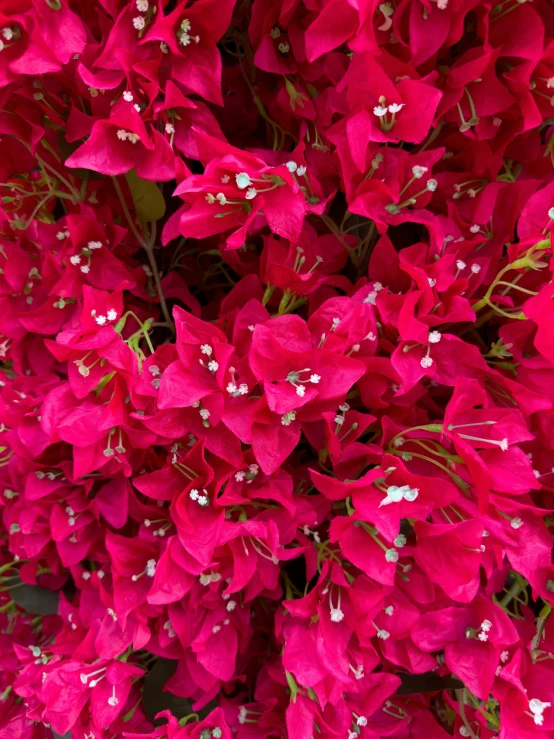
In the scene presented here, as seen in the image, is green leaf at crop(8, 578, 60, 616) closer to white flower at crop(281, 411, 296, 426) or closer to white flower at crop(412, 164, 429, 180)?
white flower at crop(281, 411, 296, 426)

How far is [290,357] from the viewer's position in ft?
1.40

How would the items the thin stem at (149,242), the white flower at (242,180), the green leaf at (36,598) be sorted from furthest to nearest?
1. the green leaf at (36,598)
2. the thin stem at (149,242)
3. the white flower at (242,180)

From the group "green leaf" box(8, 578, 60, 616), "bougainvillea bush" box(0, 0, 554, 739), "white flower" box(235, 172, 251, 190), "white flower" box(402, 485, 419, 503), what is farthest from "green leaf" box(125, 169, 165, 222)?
"green leaf" box(8, 578, 60, 616)

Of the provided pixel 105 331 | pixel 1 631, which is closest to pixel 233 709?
pixel 1 631

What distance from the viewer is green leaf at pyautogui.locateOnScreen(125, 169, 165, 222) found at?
19.3 inches

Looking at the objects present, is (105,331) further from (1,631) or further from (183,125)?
(1,631)

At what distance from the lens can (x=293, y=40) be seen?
475mm

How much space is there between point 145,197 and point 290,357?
206mm

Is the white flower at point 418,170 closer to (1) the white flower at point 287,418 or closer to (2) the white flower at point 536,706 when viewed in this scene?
(1) the white flower at point 287,418

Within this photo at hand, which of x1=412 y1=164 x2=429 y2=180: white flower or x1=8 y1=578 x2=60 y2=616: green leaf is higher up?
x1=412 y1=164 x2=429 y2=180: white flower

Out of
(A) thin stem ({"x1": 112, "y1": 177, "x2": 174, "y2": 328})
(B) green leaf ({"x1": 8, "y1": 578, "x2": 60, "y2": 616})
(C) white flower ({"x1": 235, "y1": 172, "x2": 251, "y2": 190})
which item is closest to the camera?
(C) white flower ({"x1": 235, "y1": 172, "x2": 251, "y2": 190})

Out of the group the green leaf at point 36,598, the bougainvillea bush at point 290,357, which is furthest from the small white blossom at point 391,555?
the green leaf at point 36,598

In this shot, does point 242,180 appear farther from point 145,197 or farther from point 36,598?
point 36,598

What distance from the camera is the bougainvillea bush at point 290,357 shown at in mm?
430
